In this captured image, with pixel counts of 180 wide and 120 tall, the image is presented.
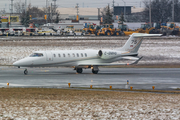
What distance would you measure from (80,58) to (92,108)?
22.2 meters

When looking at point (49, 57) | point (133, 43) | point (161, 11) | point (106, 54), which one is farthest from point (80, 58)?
point (161, 11)

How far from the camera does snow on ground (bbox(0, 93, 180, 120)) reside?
1459cm

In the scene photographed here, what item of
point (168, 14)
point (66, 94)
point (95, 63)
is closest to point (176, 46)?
point (95, 63)

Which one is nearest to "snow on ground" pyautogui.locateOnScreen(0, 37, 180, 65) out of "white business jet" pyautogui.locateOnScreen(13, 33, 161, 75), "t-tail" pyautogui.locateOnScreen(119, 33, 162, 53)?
"t-tail" pyautogui.locateOnScreen(119, 33, 162, 53)

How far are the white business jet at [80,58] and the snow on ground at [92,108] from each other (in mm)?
17333

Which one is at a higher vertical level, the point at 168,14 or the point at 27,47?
the point at 168,14

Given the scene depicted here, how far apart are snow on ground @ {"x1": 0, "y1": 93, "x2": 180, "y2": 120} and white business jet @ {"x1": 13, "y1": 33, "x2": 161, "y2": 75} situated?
17.3m

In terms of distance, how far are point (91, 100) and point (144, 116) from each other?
4817mm

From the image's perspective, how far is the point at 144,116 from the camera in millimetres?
14734

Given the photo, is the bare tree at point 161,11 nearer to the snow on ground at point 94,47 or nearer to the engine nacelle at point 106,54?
the snow on ground at point 94,47

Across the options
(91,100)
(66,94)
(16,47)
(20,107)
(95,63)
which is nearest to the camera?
(20,107)

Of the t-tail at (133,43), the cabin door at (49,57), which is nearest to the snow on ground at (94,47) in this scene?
the t-tail at (133,43)

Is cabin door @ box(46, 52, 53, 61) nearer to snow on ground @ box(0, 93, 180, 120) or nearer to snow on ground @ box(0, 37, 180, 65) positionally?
snow on ground @ box(0, 37, 180, 65)

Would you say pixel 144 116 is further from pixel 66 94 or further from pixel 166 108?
pixel 66 94
